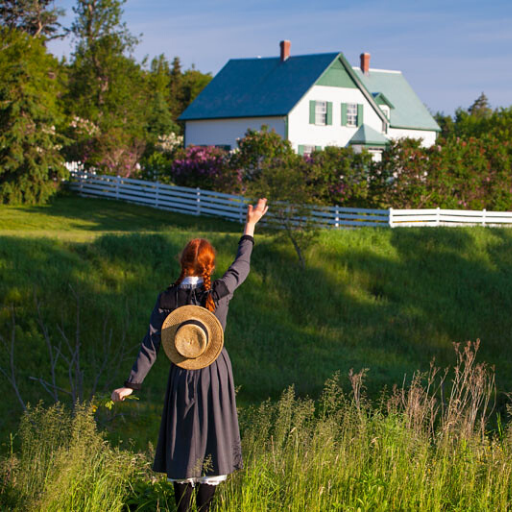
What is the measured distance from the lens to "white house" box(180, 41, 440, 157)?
122 ft

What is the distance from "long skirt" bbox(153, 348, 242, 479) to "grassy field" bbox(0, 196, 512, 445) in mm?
6798

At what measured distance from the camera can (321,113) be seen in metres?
37.9

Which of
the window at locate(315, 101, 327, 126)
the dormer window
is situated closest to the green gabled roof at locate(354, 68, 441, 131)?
the dormer window

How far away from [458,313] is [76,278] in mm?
9692

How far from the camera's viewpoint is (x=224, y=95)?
40.9m

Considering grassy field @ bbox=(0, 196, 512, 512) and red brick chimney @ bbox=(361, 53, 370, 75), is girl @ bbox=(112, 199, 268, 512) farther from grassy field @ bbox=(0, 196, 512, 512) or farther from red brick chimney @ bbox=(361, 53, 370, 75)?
red brick chimney @ bbox=(361, 53, 370, 75)

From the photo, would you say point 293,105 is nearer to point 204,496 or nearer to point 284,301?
point 284,301

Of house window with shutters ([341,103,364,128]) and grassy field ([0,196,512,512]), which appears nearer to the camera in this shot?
grassy field ([0,196,512,512])

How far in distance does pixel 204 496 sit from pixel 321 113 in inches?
1377

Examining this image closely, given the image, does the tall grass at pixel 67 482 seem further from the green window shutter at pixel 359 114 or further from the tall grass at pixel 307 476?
the green window shutter at pixel 359 114

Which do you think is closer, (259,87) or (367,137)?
(367,137)

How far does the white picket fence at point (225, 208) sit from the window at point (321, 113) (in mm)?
12942

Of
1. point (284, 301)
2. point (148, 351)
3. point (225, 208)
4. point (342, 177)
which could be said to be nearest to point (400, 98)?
point (342, 177)

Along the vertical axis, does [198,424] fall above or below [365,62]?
below
